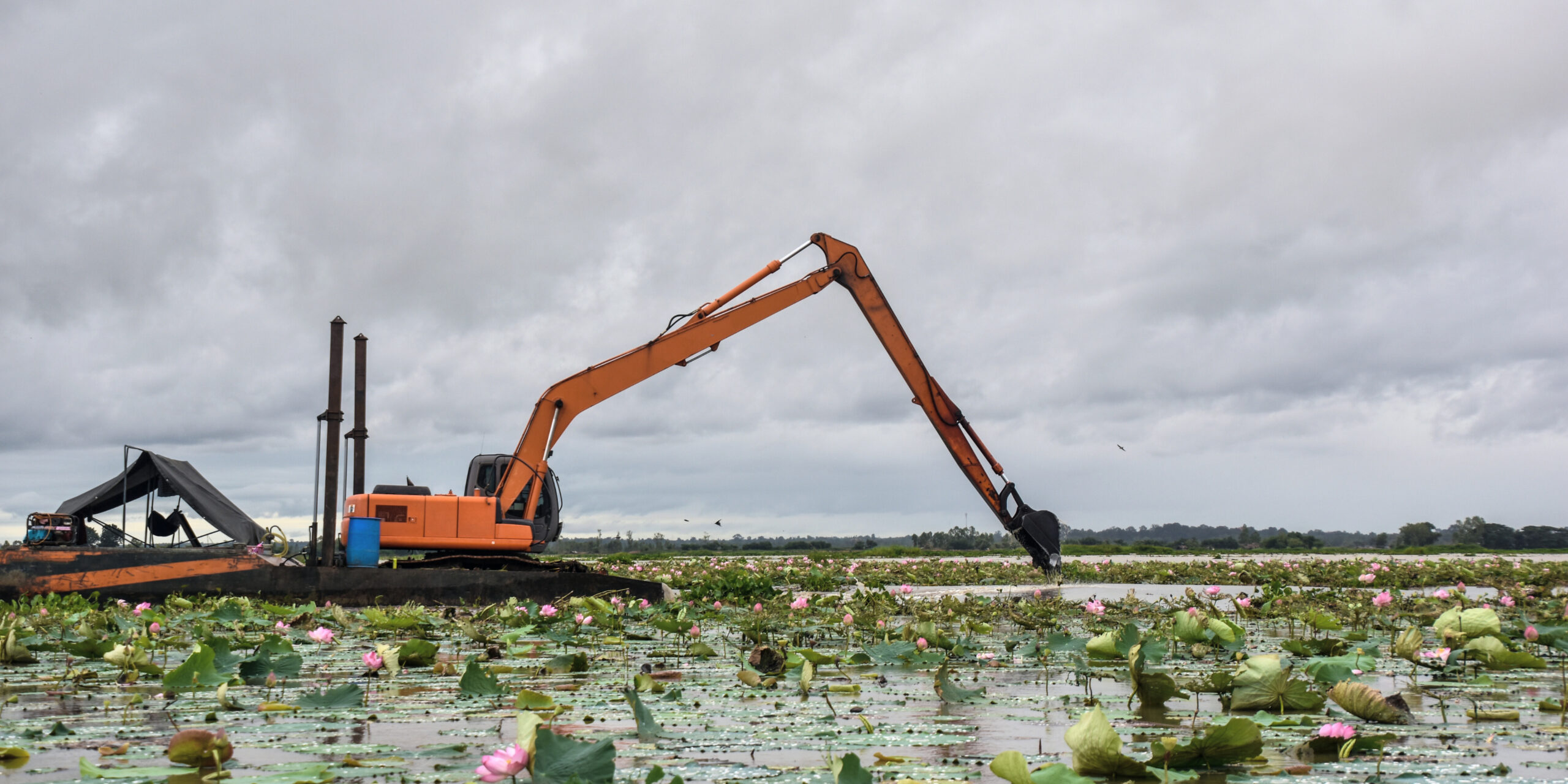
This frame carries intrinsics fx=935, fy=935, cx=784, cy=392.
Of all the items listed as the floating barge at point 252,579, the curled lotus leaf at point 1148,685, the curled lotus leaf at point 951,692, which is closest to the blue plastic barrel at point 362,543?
the floating barge at point 252,579

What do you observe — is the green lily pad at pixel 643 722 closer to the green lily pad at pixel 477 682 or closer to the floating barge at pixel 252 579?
the green lily pad at pixel 477 682

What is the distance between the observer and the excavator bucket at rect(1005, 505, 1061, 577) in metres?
18.2

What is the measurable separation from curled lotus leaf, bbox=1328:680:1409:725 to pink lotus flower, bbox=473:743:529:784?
2.92 meters

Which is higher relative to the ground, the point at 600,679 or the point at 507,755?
the point at 507,755

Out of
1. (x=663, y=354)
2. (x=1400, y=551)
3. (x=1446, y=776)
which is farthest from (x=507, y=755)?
(x=1400, y=551)

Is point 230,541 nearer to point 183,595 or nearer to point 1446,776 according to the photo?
point 183,595

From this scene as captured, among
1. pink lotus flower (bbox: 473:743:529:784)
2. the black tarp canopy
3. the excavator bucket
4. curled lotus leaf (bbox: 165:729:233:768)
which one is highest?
the black tarp canopy

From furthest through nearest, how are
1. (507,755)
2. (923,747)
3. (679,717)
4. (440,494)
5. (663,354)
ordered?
(663,354)
(440,494)
(679,717)
(923,747)
(507,755)

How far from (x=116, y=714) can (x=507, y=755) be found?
9.16 ft

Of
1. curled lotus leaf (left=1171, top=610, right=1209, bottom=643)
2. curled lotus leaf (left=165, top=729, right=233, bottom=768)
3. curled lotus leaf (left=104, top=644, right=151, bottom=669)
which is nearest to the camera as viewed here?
curled lotus leaf (left=165, top=729, right=233, bottom=768)

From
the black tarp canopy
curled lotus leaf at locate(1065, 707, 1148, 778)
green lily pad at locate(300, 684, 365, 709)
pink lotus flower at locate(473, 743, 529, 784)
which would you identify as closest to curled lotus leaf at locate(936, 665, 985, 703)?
curled lotus leaf at locate(1065, 707, 1148, 778)

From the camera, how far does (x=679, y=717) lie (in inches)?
145

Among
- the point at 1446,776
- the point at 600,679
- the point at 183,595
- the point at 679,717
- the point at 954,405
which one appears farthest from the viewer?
the point at 954,405

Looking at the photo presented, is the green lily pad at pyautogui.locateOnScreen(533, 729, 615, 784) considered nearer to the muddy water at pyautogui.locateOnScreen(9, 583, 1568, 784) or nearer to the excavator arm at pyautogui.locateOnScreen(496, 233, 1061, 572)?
the muddy water at pyautogui.locateOnScreen(9, 583, 1568, 784)
